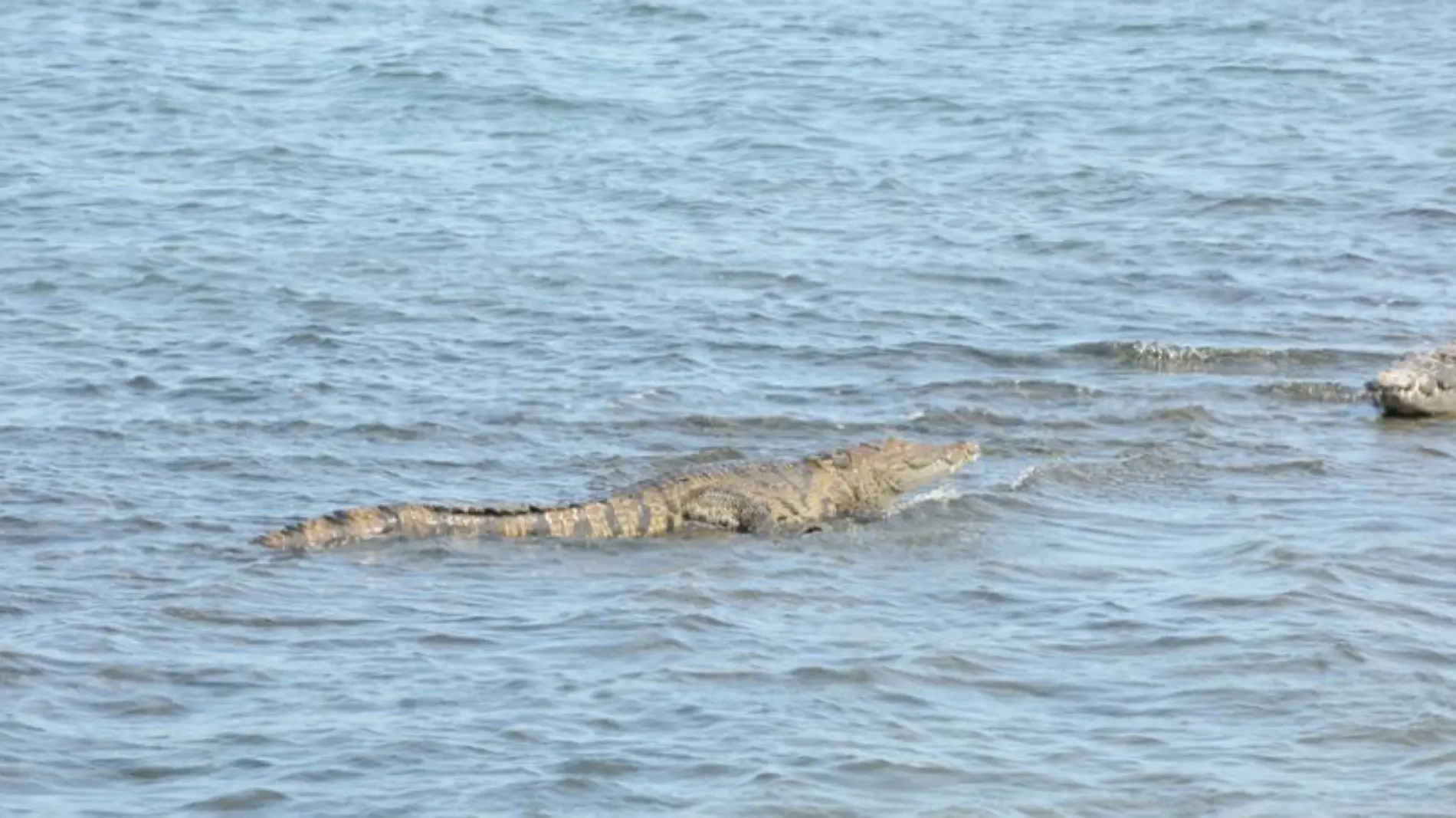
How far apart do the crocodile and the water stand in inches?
5.4

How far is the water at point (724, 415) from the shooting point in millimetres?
7844

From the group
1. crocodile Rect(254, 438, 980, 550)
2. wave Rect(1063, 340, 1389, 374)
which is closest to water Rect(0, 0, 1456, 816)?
wave Rect(1063, 340, 1389, 374)

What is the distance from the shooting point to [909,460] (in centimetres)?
1079

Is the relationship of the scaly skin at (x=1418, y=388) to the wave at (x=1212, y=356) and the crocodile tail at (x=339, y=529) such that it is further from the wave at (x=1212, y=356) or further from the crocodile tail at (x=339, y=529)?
the crocodile tail at (x=339, y=529)

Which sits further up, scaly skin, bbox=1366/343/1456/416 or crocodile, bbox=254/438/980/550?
scaly skin, bbox=1366/343/1456/416

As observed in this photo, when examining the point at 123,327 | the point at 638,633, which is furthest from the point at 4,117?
the point at 638,633

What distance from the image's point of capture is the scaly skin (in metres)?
12.0

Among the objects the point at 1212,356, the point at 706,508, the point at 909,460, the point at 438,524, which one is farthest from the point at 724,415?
the point at 1212,356

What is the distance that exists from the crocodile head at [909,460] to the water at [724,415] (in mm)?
→ 117

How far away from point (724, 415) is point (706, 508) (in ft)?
6.21

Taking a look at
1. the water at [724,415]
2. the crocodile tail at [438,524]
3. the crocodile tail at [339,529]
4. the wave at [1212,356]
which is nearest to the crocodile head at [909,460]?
the water at [724,415]

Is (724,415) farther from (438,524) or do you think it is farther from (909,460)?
(438,524)

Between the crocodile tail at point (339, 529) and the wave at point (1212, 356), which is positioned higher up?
the wave at point (1212, 356)

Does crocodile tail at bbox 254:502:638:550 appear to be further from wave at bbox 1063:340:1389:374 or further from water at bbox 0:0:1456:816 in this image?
wave at bbox 1063:340:1389:374
